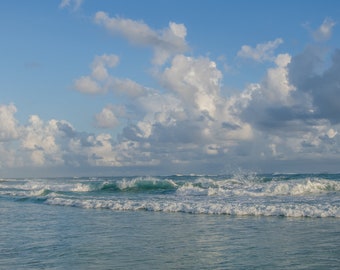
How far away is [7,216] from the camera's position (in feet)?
76.8

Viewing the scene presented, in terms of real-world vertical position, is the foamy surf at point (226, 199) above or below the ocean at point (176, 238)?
above

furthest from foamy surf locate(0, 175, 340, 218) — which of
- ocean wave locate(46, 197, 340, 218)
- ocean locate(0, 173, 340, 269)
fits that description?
ocean locate(0, 173, 340, 269)

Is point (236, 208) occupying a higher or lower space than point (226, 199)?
lower

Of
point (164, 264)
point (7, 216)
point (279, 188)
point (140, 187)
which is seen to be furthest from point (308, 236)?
point (140, 187)

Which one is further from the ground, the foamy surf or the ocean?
the foamy surf

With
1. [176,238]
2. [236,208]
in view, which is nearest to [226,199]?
[236,208]

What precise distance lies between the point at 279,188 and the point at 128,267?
1018 inches

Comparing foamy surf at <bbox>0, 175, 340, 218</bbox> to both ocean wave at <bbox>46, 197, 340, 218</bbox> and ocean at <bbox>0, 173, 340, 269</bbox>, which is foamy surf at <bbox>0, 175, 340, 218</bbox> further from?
ocean at <bbox>0, 173, 340, 269</bbox>

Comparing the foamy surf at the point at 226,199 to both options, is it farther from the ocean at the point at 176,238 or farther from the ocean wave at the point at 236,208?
the ocean at the point at 176,238

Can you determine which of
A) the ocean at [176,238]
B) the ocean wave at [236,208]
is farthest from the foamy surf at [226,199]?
the ocean at [176,238]

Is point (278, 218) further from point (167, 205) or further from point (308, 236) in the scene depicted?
point (167, 205)

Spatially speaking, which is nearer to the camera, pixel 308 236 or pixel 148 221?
pixel 308 236

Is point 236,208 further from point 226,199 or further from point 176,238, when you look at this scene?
point 176,238

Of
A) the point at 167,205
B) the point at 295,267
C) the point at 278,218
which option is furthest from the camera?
the point at 167,205
